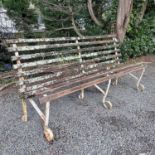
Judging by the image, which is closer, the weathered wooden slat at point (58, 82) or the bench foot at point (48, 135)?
the bench foot at point (48, 135)

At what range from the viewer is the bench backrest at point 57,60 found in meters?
2.84

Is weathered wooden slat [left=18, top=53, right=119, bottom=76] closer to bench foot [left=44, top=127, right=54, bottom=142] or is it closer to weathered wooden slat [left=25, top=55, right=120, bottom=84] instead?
weathered wooden slat [left=25, top=55, right=120, bottom=84]

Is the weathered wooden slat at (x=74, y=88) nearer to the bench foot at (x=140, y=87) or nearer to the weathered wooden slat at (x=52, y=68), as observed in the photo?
the weathered wooden slat at (x=52, y=68)

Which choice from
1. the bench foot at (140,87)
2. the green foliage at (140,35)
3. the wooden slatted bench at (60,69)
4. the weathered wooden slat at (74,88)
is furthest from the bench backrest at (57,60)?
the green foliage at (140,35)

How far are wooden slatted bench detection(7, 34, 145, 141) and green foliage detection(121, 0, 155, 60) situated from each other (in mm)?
2116

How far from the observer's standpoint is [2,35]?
6.75 meters

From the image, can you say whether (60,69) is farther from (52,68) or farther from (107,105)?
(107,105)

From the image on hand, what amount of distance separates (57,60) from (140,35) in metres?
4.11

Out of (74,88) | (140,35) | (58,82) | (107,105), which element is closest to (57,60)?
(58,82)

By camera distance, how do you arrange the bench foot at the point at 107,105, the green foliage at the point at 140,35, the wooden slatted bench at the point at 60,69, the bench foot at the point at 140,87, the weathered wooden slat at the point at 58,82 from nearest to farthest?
the wooden slatted bench at the point at 60,69 < the weathered wooden slat at the point at 58,82 < the bench foot at the point at 107,105 < the bench foot at the point at 140,87 < the green foliage at the point at 140,35

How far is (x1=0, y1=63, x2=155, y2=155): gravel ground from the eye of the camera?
2518 millimetres

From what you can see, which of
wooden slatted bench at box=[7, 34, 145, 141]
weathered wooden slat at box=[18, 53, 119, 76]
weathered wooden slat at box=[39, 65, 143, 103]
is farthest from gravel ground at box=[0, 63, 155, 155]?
weathered wooden slat at box=[18, 53, 119, 76]

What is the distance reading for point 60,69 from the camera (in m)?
3.44

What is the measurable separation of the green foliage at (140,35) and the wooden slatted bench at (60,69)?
2.12m
